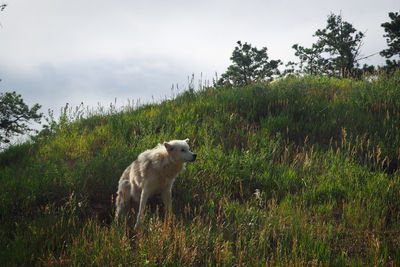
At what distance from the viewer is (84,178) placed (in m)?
5.82

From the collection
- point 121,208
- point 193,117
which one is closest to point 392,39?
point 193,117

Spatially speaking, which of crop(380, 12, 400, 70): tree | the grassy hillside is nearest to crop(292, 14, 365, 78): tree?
crop(380, 12, 400, 70): tree

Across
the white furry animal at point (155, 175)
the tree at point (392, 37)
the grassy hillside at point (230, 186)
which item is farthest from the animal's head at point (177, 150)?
the tree at point (392, 37)

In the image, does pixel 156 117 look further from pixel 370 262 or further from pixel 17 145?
pixel 370 262

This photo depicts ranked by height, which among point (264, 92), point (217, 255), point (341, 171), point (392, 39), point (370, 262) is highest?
point (392, 39)

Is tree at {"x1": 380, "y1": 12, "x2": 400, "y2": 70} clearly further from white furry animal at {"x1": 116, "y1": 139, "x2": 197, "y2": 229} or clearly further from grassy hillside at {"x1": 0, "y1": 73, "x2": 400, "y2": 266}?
white furry animal at {"x1": 116, "y1": 139, "x2": 197, "y2": 229}

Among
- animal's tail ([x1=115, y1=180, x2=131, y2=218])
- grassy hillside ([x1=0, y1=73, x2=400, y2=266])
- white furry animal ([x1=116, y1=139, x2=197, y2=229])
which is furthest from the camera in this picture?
animal's tail ([x1=115, y1=180, x2=131, y2=218])

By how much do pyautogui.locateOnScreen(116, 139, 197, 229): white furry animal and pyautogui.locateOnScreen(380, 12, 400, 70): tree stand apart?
2684 cm

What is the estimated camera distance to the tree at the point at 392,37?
25141mm

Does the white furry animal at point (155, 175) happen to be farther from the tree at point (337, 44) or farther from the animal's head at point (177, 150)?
the tree at point (337, 44)

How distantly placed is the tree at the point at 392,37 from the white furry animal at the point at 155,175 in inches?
1057

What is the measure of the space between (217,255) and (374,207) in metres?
2.89

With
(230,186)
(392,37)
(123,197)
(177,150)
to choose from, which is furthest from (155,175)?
Result: (392,37)

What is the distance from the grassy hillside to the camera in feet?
12.7
